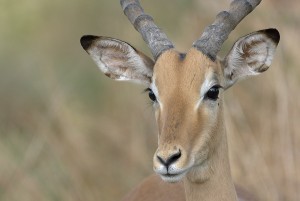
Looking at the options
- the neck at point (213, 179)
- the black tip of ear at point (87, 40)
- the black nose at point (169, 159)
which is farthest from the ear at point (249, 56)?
the black nose at point (169, 159)

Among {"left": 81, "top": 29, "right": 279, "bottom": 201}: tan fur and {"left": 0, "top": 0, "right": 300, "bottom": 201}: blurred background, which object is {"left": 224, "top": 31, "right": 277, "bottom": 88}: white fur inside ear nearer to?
{"left": 81, "top": 29, "right": 279, "bottom": 201}: tan fur

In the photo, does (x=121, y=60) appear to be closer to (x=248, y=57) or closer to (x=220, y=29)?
(x=220, y=29)

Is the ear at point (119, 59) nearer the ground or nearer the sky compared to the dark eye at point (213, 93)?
nearer the sky

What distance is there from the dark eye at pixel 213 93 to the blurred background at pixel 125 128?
10.2ft

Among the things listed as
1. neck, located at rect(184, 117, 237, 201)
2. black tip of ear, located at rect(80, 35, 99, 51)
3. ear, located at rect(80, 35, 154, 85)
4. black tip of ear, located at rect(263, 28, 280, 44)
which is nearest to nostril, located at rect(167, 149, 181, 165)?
neck, located at rect(184, 117, 237, 201)

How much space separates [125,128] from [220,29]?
5.05m

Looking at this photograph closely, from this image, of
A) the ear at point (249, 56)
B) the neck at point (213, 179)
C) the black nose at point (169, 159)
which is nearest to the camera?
the black nose at point (169, 159)

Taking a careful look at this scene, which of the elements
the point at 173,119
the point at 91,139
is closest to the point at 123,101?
the point at 91,139

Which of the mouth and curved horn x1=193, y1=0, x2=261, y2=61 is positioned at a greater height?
curved horn x1=193, y1=0, x2=261, y2=61

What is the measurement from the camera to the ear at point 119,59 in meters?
8.04

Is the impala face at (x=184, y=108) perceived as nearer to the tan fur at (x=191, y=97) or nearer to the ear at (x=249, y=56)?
the tan fur at (x=191, y=97)

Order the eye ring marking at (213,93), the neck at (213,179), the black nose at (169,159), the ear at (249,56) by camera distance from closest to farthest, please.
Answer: the black nose at (169,159) → the eye ring marking at (213,93) → the neck at (213,179) → the ear at (249,56)

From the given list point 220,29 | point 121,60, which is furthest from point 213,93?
point 121,60

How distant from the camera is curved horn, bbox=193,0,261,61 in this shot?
778 centimetres
